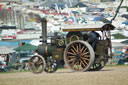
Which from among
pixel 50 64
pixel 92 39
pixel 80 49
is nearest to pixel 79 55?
pixel 80 49

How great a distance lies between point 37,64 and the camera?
16125 mm

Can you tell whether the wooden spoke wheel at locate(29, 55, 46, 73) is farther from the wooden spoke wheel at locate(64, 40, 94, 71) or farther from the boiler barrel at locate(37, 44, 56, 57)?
the wooden spoke wheel at locate(64, 40, 94, 71)

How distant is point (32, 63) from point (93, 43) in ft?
10.1

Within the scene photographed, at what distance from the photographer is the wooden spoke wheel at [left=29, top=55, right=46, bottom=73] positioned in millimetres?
15934

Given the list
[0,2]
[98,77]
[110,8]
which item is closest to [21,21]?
[0,2]

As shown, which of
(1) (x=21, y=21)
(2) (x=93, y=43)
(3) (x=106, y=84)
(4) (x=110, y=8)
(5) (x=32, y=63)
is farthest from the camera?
(4) (x=110, y=8)

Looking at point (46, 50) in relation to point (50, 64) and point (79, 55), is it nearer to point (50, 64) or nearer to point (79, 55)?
point (50, 64)

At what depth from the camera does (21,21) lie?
270 feet

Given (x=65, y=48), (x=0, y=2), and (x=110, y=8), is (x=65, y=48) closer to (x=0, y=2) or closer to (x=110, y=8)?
(x=0, y=2)

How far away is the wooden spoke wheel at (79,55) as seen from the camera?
45.0ft

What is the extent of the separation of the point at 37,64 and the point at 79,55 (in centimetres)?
261

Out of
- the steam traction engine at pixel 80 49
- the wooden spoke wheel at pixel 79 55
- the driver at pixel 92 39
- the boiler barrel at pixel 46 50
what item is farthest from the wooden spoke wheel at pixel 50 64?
the driver at pixel 92 39

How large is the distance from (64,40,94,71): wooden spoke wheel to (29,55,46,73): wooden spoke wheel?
1799 mm

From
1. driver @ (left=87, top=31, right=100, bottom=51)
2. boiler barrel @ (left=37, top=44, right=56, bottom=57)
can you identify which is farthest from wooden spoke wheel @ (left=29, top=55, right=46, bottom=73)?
driver @ (left=87, top=31, right=100, bottom=51)
